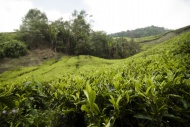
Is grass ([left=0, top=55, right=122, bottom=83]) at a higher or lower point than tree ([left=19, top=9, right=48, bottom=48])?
lower

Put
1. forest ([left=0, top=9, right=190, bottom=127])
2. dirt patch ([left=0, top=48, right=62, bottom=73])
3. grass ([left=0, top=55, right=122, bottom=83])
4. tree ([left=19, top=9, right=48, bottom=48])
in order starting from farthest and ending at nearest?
tree ([left=19, top=9, right=48, bottom=48])
dirt patch ([left=0, top=48, right=62, bottom=73])
grass ([left=0, top=55, right=122, bottom=83])
forest ([left=0, top=9, right=190, bottom=127])

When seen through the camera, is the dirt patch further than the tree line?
No

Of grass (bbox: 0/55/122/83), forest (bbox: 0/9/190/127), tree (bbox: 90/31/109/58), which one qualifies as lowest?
grass (bbox: 0/55/122/83)

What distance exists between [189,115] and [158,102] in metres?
0.35

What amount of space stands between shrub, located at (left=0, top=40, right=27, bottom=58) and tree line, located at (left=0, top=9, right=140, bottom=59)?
12.2 ft

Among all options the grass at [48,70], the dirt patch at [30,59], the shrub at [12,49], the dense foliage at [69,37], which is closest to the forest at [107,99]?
the grass at [48,70]

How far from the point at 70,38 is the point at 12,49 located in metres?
12.3

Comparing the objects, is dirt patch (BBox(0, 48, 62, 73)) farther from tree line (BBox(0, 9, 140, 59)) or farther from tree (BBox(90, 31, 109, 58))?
tree (BBox(90, 31, 109, 58))

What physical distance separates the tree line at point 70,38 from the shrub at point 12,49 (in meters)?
A: 3.71

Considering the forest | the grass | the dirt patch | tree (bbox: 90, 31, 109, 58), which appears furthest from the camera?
tree (bbox: 90, 31, 109, 58)

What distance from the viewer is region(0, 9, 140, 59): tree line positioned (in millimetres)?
32406

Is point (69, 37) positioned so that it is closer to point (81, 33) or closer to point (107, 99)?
point (81, 33)

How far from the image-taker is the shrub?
87.5 ft

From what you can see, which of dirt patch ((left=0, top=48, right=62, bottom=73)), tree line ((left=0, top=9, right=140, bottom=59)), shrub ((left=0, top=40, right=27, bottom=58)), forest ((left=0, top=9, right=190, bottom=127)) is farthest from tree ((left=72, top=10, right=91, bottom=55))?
forest ((left=0, top=9, right=190, bottom=127))
